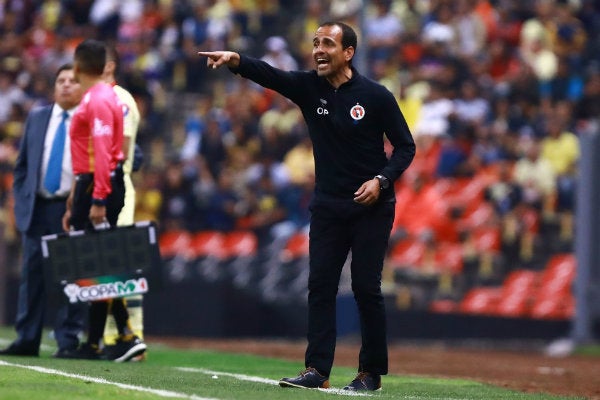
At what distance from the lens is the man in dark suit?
11.1m

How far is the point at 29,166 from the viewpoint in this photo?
11242 mm

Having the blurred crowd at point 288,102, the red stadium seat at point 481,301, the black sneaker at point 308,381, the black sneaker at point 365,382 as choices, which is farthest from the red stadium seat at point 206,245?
the black sneaker at point 308,381

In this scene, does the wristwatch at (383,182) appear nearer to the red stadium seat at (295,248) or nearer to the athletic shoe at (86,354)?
the athletic shoe at (86,354)

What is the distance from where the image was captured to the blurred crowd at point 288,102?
20172 millimetres

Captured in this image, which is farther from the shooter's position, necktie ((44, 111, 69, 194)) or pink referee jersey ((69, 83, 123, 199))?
necktie ((44, 111, 69, 194))

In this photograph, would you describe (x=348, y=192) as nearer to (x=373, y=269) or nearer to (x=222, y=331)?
(x=373, y=269)

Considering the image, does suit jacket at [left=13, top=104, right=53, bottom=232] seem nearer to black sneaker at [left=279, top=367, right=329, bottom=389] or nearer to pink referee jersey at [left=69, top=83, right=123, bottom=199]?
pink referee jersey at [left=69, top=83, right=123, bottom=199]

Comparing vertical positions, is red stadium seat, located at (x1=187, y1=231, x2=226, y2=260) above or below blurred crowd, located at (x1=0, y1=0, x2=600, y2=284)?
below

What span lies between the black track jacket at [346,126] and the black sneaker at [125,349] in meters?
2.59

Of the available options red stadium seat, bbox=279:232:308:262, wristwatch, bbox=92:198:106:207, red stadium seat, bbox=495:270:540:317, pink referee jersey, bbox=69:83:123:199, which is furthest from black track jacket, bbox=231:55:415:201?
red stadium seat, bbox=279:232:308:262

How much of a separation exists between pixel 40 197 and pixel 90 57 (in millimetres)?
1362

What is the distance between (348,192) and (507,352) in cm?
938

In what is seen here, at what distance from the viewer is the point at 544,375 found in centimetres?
1295

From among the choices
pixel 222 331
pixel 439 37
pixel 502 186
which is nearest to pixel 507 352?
pixel 502 186
